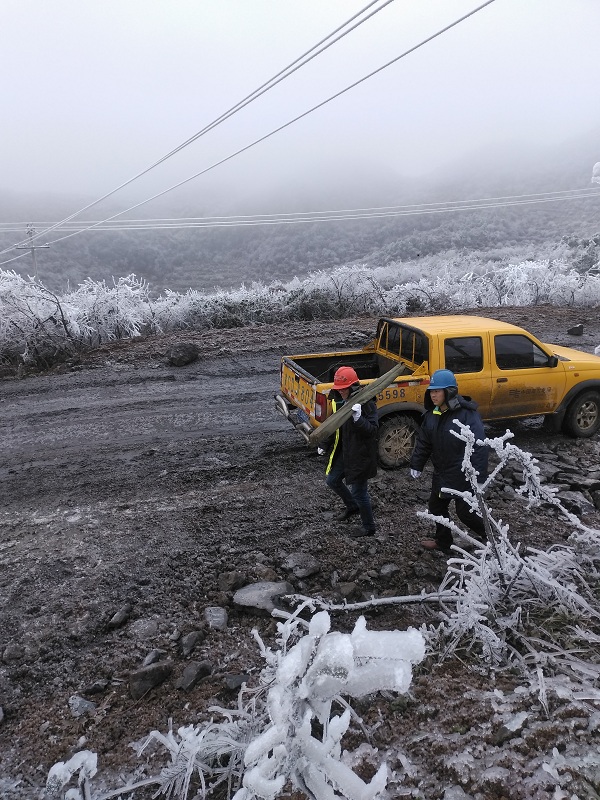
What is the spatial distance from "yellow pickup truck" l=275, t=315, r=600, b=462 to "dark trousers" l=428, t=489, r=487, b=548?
1.72m

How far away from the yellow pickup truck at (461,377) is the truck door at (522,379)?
0.05ft

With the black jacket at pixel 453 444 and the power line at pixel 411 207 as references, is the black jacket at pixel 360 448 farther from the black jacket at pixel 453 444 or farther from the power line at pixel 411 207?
the power line at pixel 411 207

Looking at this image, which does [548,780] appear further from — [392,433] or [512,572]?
[392,433]

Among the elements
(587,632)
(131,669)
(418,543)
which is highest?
(587,632)

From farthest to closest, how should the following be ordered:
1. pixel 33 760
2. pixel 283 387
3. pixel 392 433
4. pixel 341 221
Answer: pixel 341 221
pixel 283 387
pixel 392 433
pixel 33 760

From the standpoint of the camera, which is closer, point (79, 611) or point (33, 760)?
point (33, 760)

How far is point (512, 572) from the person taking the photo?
11.4 ft

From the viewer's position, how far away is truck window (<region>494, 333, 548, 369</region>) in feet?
23.6

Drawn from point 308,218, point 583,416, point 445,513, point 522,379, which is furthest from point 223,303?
point 308,218

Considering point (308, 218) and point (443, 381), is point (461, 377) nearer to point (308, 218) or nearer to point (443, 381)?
point (443, 381)

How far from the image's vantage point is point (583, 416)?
7.90 meters

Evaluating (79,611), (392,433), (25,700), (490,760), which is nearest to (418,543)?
(392,433)

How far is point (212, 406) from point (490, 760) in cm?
748

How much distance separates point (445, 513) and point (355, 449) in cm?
114
